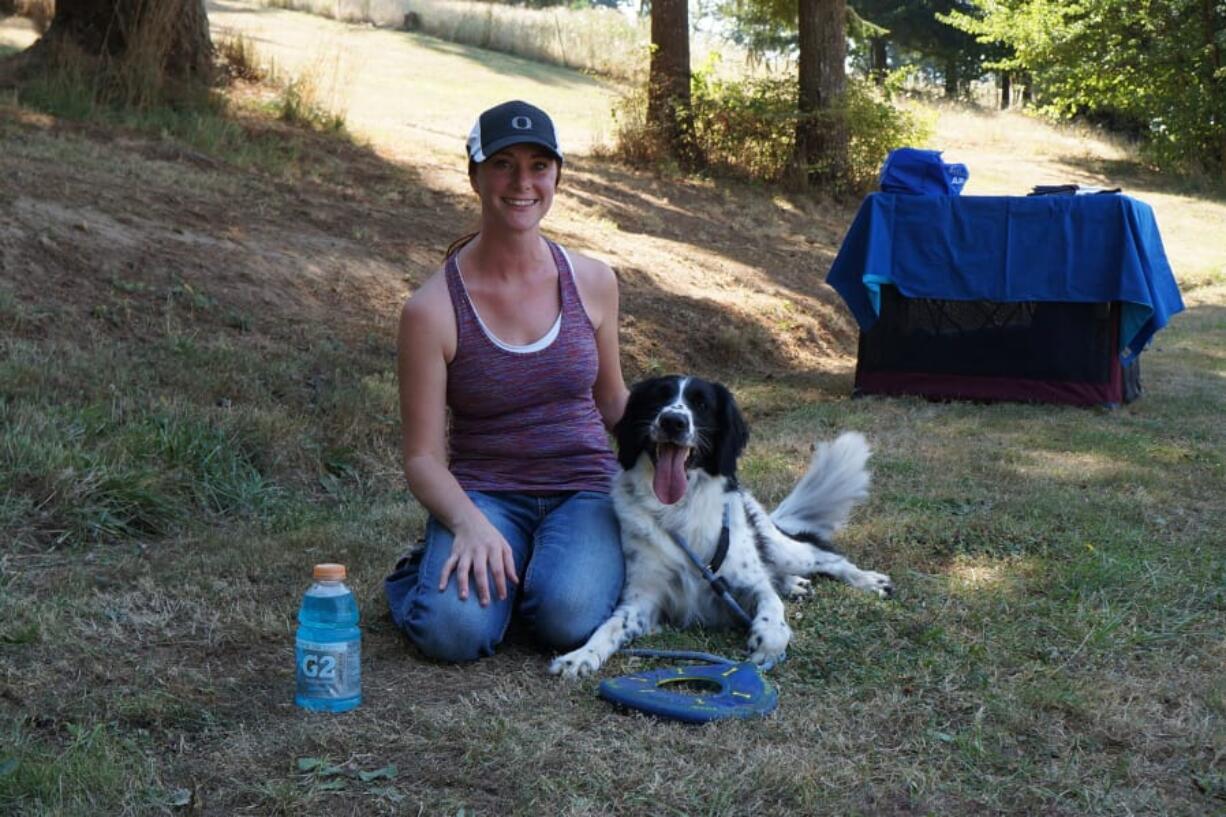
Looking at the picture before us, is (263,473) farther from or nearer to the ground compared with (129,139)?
nearer to the ground

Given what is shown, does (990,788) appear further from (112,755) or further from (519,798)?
(112,755)

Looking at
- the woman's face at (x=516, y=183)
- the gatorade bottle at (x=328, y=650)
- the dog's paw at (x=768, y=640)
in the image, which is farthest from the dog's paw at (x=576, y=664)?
the woman's face at (x=516, y=183)

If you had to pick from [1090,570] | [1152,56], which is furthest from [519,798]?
[1152,56]

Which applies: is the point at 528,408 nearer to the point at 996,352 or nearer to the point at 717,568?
the point at 717,568

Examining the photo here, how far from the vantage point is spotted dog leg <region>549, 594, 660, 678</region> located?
348cm

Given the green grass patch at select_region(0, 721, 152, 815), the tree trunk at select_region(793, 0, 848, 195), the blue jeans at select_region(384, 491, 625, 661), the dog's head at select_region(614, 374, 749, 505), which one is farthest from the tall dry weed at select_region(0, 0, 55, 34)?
the green grass patch at select_region(0, 721, 152, 815)

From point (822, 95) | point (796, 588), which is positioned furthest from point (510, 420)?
point (822, 95)

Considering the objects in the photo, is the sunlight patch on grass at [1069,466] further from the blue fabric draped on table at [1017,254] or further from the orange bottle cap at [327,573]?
the orange bottle cap at [327,573]

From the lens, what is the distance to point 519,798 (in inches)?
107

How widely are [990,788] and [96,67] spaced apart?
894 cm

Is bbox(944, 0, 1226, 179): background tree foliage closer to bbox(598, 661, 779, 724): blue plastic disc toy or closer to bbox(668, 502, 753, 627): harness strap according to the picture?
bbox(668, 502, 753, 627): harness strap

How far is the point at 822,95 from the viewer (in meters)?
14.0

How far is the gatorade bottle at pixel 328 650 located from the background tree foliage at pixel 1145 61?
22136 mm

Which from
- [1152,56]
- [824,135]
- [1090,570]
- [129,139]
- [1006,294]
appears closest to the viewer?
[1090,570]
